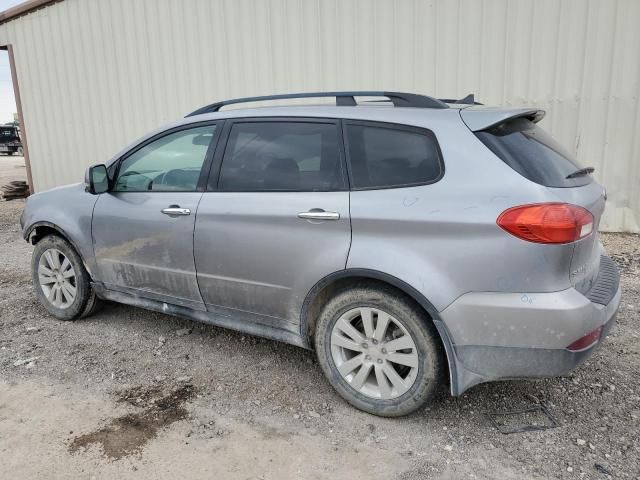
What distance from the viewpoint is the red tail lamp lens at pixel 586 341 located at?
2.39m

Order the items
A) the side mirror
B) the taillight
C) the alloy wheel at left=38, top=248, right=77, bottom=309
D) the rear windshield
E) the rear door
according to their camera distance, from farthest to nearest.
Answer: the alloy wheel at left=38, top=248, right=77, bottom=309 < the side mirror < the rear door < the rear windshield < the taillight

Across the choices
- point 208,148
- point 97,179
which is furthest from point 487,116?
point 97,179

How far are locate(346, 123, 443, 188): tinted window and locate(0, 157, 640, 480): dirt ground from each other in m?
1.26

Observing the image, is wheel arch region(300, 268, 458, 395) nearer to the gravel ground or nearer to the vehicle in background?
the gravel ground

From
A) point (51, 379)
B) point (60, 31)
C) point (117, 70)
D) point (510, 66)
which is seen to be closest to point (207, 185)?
point (51, 379)

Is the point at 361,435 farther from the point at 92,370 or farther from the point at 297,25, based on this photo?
the point at 297,25

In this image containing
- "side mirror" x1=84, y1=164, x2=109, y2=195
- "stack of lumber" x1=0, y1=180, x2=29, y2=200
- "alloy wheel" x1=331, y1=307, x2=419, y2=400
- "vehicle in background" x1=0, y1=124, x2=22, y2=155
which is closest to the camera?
"alloy wheel" x1=331, y1=307, x2=419, y2=400

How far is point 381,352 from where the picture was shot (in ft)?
8.97

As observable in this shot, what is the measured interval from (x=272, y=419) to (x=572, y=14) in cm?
567

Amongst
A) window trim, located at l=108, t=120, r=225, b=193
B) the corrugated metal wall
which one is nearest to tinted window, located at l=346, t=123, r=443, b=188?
window trim, located at l=108, t=120, r=225, b=193

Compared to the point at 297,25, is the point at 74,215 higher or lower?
lower

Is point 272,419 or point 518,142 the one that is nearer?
point 518,142

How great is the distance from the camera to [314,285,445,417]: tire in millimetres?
2605

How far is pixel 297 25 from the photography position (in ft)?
24.3
